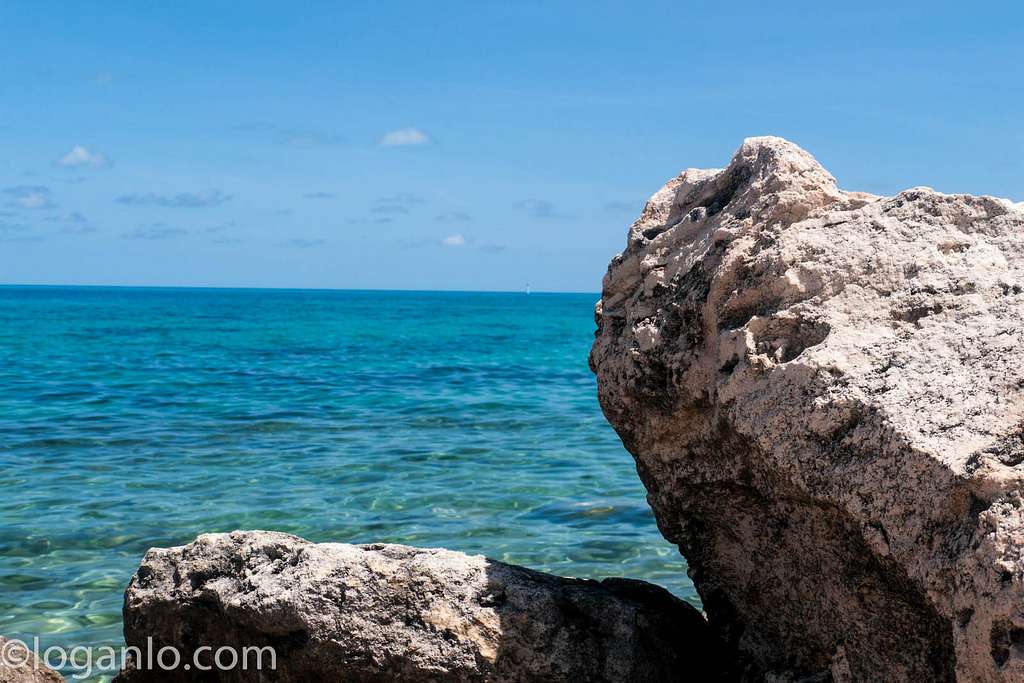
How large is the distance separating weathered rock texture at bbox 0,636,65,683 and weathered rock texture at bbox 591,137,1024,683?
224 cm

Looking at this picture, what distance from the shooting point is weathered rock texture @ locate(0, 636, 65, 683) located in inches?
122

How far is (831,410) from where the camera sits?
2.40 metres

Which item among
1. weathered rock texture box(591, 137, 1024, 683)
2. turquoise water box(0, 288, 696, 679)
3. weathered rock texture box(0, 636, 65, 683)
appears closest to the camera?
weathered rock texture box(591, 137, 1024, 683)

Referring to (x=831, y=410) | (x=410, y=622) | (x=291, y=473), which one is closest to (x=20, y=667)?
(x=410, y=622)

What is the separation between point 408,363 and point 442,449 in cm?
1067

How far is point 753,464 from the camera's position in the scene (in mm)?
2717

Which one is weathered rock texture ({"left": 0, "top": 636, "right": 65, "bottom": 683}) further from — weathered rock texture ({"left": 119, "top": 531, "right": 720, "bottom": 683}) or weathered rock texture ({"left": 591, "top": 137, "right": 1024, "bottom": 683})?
weathered rock texture ({"left": 591, "top": 137, "right": 1024, "bottom": 683})

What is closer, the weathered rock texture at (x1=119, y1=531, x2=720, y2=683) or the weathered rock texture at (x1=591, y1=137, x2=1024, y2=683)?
the weathered rock texture at (x1=591, y1=137, x2=1024, y2=683)

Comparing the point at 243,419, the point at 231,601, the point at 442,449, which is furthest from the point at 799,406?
the point at 243,419

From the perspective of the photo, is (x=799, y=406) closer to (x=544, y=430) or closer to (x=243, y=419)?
(x=544, y=430)

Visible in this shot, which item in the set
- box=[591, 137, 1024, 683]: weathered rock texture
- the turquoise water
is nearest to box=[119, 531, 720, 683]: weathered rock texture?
box=[591, 137, 1024, 683]: weathered rock texture

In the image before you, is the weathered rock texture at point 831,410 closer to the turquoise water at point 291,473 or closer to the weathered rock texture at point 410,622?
the weathered rock texture at point 410,622

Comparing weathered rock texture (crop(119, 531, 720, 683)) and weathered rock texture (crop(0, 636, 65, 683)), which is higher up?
weathered rock texture (crop(119, 531, 720, 683))

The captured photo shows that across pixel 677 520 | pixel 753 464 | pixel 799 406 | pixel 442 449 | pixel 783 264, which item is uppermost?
pixel 783 264
